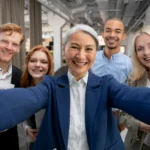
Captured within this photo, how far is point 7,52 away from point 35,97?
91 centimetres

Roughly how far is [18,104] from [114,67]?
1.43 meters

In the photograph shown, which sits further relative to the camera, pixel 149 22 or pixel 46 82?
pixel 149 22

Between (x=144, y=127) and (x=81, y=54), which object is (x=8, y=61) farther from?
(x=144, y=127)

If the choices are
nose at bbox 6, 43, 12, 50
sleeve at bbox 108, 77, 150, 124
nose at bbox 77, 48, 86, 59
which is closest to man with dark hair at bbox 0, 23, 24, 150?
nose at bbox 6, 43, 12, 50

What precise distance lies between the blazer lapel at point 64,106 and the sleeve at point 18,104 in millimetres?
61

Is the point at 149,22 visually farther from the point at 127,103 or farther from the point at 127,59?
the point at 127,103

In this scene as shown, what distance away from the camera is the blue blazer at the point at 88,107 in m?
0.79

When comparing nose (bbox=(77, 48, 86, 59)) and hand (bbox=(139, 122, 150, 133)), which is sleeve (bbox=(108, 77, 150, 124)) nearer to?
nose (bbox=(77, 48, 86, 59))

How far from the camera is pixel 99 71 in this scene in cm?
208

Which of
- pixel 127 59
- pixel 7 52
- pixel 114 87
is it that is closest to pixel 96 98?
pixel 114 87

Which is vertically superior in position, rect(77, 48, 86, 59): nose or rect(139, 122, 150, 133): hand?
rect(77, 48, 86, 59): nose

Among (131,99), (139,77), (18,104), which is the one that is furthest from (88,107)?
(139,77)

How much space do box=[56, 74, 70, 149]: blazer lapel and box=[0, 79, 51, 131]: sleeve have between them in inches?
2.4

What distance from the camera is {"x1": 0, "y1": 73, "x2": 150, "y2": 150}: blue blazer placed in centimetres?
79
